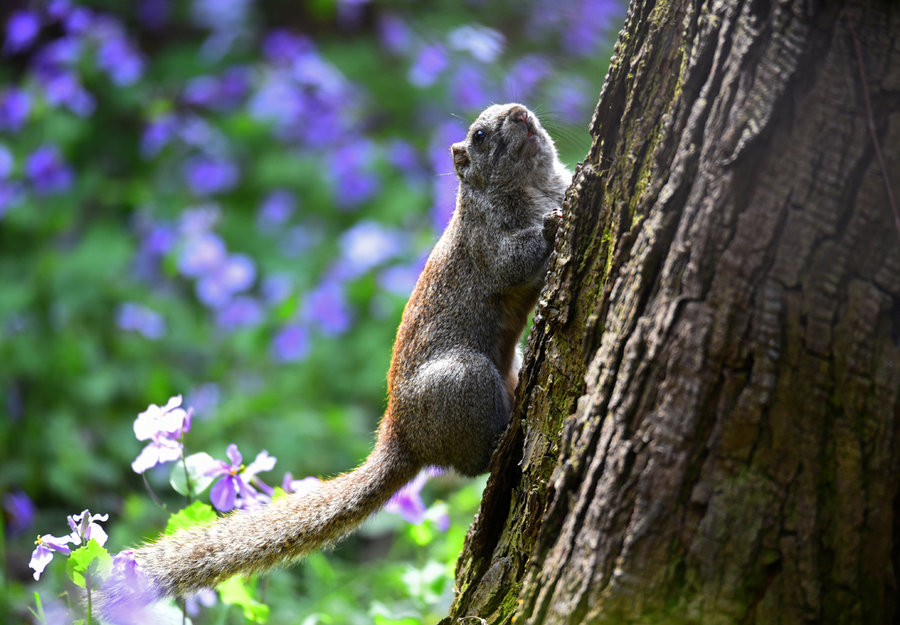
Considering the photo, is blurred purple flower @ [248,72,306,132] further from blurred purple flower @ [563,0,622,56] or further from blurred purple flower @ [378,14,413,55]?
blurred purple flower @ [563,0,622,56]

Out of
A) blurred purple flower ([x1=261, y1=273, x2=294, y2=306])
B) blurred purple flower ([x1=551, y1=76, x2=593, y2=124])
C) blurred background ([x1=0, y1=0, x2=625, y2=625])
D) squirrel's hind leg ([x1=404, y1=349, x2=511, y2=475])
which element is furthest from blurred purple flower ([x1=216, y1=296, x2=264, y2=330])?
squirrel's hind leg ([x1=404, y1=349, x2=511, y2=475])

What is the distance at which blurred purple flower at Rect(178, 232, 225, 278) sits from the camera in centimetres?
594

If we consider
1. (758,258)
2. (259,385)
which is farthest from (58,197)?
(758,258)

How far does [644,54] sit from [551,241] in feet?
3.52

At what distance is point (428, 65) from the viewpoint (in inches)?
260

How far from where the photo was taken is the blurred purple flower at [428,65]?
6.61m

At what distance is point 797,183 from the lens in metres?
1.62

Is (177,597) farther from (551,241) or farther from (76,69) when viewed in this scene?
(76,69)

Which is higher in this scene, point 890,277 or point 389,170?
point 389,170

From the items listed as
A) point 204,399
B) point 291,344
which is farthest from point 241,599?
point 291,344

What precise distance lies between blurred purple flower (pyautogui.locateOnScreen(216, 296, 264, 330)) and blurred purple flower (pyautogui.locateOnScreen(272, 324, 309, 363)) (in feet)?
0.84

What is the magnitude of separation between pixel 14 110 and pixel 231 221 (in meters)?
1.76

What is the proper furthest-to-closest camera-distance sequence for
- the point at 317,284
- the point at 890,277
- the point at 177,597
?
the point at 317,284 < the point at 177,597 < the point at 890,277

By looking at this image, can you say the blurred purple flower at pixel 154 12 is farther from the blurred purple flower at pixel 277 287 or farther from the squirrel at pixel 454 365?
the squirrel at pixel 454 365
